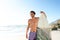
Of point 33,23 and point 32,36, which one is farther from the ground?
point 33,23

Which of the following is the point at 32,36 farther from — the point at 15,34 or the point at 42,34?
Answer: the point at 15,34

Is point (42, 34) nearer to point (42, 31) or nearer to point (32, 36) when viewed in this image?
point (42, 31)

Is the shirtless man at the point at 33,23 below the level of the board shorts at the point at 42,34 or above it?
above

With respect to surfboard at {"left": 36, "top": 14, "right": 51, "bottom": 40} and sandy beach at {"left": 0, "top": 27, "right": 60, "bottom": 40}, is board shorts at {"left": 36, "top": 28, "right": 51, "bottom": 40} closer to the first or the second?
surfboard at {"left": 36, "top": 14, "right": 51, "bottom": 40}

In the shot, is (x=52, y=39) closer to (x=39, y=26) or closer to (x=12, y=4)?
(x=39, y=26)

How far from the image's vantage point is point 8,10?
2627 mm

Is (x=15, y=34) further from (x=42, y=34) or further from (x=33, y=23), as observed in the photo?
(x=42, y=34)

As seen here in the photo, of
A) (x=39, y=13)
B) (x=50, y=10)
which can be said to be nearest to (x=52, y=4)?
(x=50, y=10)

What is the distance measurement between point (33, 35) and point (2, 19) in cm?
62

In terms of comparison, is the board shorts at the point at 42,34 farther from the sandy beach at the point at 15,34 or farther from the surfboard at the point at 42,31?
the sandy beach at the point at 15,34

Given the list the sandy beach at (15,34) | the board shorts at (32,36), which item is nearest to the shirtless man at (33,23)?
the board shorts at (32,36)

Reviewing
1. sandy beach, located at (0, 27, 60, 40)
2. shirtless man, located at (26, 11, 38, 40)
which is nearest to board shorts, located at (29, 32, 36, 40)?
shirtless man, located at (26, 11, 38, 40)

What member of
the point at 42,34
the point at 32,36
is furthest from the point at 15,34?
the point at 42,34

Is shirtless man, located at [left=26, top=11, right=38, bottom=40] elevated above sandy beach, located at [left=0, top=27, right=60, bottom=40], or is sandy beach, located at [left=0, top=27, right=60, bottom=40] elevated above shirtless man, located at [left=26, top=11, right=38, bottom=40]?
shirtless man, located at [left=26, top=11, right=38, bottom=40]
